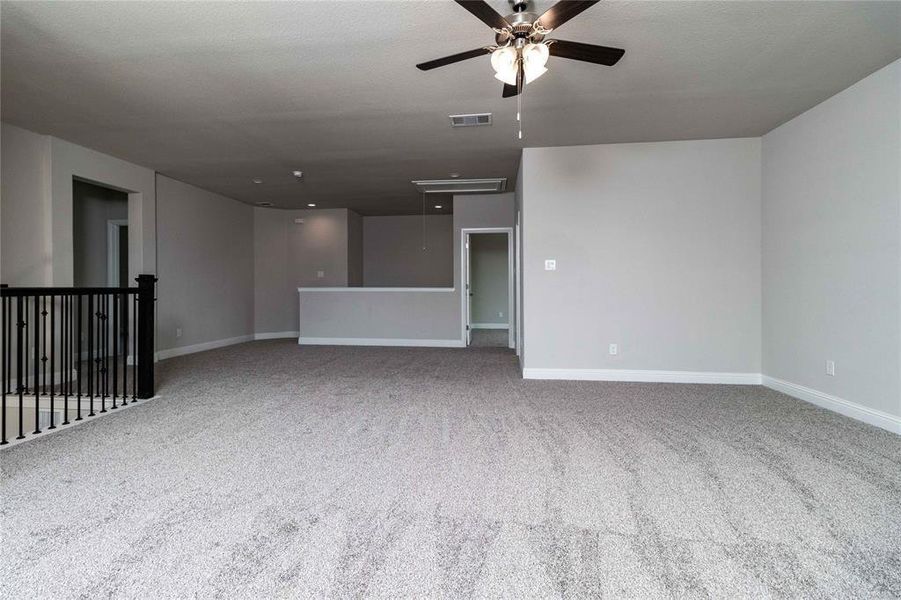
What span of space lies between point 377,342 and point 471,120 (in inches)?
174

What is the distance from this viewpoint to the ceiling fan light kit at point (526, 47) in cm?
200

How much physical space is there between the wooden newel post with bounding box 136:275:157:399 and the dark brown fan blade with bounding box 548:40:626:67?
11.8 ft

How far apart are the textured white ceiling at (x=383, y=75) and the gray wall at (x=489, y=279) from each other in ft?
16.7

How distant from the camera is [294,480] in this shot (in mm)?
2109

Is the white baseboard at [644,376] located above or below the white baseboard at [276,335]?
below

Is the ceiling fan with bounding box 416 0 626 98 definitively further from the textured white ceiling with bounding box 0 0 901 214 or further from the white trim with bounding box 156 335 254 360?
the white trim with bounding box 156 335 254 360

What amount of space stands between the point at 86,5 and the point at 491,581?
3.33 m

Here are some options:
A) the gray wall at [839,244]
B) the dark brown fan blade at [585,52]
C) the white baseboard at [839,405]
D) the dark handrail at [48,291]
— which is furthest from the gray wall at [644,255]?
the dark handrail at [48,291]

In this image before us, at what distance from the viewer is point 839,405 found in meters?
3.29

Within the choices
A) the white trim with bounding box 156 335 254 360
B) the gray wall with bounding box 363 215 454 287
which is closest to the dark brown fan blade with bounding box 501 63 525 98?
the white trim with bounding box 156 335 254 360

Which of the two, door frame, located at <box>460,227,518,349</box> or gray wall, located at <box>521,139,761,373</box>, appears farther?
door frame, located at <box>460,227,518,349</box>

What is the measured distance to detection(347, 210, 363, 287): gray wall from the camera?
8398mm

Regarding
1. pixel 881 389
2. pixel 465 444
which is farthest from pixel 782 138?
pixel 465 444

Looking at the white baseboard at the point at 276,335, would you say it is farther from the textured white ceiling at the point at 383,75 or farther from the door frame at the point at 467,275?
the textured white ceiling at the point at 383,75
